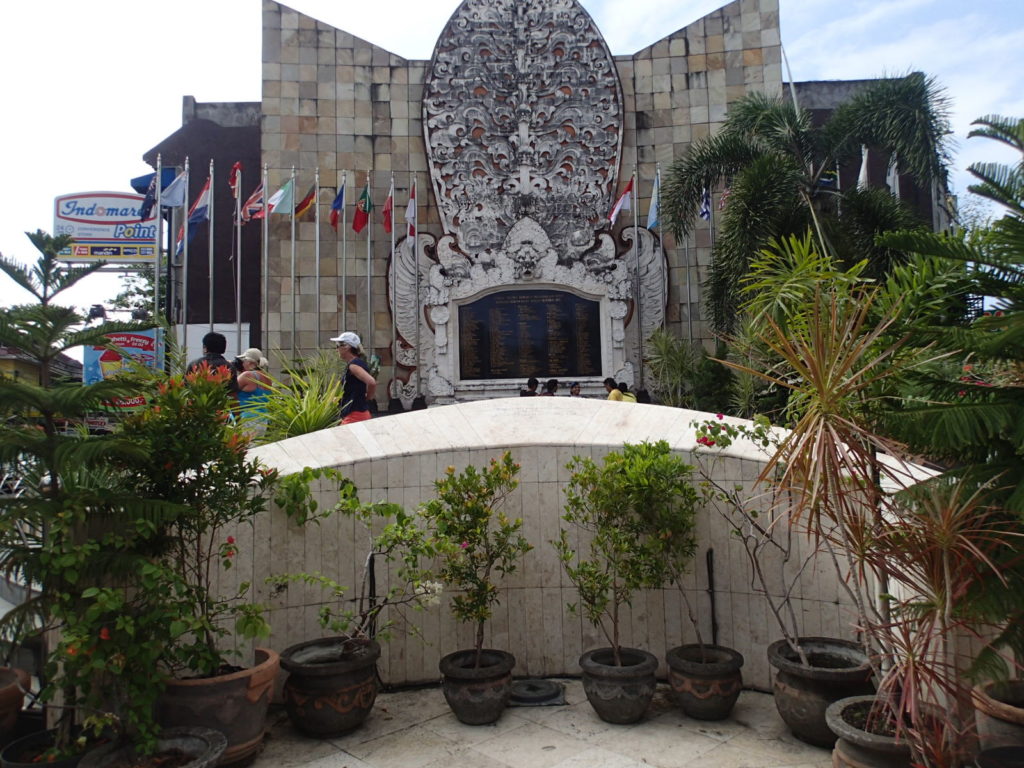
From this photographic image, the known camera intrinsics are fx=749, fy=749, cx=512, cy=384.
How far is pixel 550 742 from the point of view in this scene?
3.87 metres

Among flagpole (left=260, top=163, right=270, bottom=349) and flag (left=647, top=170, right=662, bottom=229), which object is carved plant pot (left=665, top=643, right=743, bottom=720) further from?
flagpole (left=260, top=163, right=270, bottom=349)

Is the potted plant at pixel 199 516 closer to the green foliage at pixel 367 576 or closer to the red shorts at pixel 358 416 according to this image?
the green foliage at pixel 367 576

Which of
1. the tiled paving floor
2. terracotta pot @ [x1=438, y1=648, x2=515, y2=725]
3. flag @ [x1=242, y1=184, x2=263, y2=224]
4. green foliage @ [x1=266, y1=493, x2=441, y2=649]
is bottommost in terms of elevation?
the tiled paving floor

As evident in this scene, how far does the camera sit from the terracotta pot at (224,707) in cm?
349

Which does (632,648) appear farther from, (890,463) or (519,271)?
(519,271)

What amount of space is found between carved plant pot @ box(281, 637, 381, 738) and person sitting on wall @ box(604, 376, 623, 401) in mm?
4603

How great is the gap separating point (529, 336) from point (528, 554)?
6.54 metres

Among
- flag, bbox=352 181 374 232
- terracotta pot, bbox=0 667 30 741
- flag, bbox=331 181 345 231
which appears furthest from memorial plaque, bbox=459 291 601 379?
terracotta pot, bbox=0 667 30 741

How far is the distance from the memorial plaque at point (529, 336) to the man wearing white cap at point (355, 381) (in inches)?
182

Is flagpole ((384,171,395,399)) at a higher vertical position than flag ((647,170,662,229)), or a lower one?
lower

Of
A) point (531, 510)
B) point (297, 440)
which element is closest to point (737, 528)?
point (531, 510)

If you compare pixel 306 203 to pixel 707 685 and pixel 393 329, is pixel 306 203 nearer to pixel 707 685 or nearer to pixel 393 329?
pixel 393 329

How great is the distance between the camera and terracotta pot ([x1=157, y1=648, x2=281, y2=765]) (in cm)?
349


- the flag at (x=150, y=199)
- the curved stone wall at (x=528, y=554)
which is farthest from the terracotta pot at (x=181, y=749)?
the flag at (x=150, y=199)
